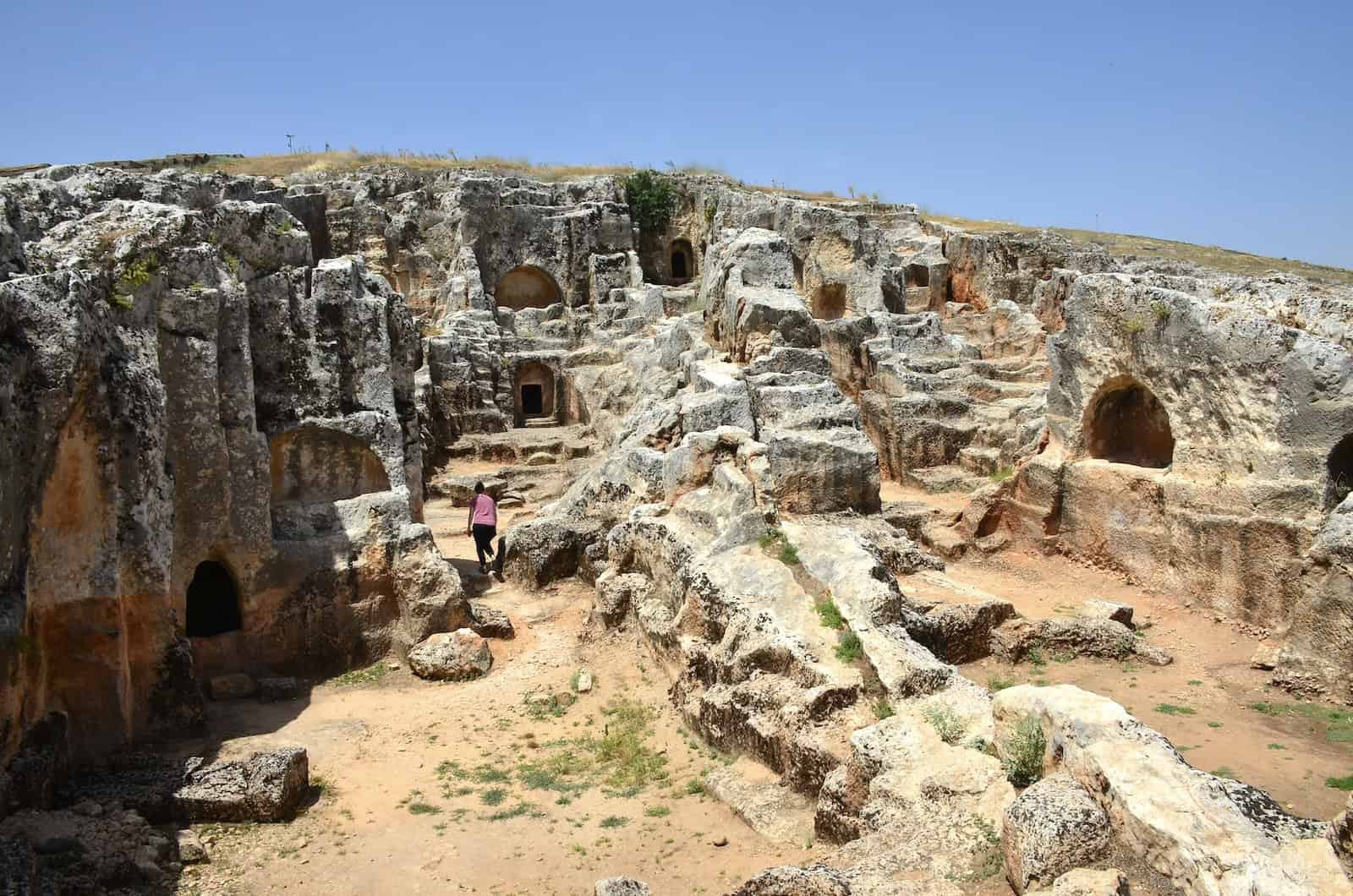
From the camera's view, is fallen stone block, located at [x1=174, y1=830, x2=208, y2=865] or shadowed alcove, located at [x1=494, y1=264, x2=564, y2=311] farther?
shadowed alcove, located at [x1=494, y1=264, x2=564, y2=311]

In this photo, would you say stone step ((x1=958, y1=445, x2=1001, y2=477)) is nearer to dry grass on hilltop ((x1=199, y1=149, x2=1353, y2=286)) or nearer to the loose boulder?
the loose boulder

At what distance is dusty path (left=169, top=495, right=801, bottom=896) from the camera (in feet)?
23.5

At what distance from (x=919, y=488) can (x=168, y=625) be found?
1226cm

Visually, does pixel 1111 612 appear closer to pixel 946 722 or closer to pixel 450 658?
pixel 946 722

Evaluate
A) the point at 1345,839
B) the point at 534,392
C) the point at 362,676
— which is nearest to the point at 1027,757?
the point at 1345,839

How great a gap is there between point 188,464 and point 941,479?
11.9m

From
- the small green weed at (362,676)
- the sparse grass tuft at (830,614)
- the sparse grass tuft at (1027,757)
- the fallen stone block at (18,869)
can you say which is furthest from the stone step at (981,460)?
the fallen stone block at (18,869)

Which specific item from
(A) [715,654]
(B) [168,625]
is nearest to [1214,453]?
(A) [715,654]

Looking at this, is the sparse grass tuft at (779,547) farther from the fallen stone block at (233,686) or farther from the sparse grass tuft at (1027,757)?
the fallen stone block at (233,686)

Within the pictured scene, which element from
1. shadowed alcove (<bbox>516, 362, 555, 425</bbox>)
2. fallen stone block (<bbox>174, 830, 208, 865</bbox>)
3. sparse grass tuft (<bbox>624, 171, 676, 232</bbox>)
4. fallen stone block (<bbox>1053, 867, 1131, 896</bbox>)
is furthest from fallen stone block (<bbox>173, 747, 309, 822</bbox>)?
sparse grass tuft (<bbox>624, 171, 676, 232</bbox>)

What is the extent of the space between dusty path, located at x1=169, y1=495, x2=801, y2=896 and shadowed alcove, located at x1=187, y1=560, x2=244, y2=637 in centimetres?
121

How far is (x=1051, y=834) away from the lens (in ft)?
17.4

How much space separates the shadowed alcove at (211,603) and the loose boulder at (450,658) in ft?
6.20

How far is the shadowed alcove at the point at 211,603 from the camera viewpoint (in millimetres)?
11141
